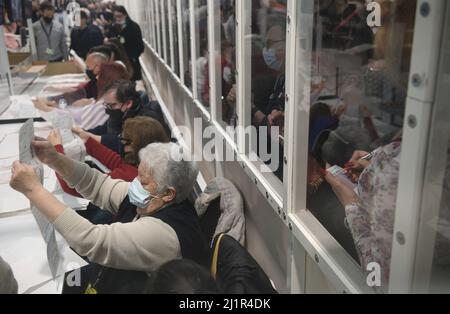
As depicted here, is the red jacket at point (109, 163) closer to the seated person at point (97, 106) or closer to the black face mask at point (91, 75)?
the seated person at point (97, 106)

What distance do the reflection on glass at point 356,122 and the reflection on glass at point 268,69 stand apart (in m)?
0.18

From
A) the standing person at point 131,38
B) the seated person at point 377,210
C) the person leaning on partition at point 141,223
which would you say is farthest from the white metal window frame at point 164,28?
the seated person at point 377,210

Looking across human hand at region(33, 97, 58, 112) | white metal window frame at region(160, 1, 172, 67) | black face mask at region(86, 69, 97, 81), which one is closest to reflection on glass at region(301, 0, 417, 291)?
human hand at region(33, 97, 58, 112)

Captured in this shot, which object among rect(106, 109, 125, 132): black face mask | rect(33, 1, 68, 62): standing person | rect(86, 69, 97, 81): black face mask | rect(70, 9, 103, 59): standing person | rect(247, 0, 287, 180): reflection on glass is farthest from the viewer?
rect(33, 1, 68, 62): standing person

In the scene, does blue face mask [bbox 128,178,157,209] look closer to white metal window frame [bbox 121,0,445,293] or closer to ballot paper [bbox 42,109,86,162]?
white metal window frame [bbox 121,0,445,293]

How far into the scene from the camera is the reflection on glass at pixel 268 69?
5.37 feet

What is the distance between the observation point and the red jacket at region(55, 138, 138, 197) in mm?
2060

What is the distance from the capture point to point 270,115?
1.82 m

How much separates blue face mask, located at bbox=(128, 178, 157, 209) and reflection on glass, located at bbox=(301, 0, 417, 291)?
0.58 meters

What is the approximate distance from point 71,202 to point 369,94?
1326mm

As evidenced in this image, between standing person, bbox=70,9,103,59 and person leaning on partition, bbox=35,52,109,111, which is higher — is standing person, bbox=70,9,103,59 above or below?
above

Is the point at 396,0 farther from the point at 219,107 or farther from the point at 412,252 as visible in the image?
the point at 219,107

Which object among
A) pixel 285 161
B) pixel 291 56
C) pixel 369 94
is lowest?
pixel 285 161
